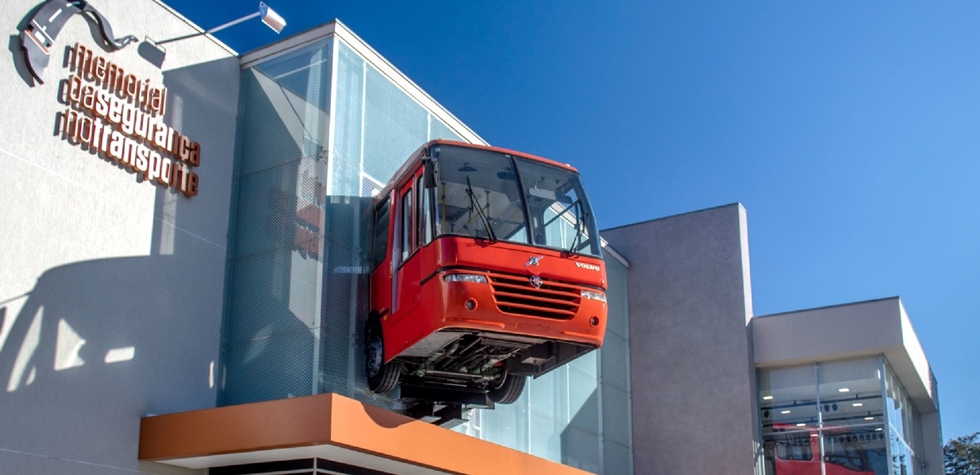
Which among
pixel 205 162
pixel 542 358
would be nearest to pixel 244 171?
pixel 205 162

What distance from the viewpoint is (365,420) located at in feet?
33.6

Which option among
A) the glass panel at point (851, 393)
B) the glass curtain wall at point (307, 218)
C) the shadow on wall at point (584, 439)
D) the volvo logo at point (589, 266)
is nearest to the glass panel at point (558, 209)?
the volvo logo at point (589, 266)

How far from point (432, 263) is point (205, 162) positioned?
3306mm

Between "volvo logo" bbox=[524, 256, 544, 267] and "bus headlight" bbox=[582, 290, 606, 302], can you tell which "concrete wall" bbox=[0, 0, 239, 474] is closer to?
"volvo logo" bbox=[524, 256, 544, 267]

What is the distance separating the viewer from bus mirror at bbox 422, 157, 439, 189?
11.0 m

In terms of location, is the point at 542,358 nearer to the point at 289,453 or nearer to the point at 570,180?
the point at 570,180

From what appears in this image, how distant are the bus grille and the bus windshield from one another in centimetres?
45

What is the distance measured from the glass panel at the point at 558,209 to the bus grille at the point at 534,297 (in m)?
0.52

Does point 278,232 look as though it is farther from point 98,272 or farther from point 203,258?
point 98,272

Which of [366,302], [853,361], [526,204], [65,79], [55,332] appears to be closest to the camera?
[55,332]

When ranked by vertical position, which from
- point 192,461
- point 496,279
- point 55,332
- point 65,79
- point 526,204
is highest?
point 65,79

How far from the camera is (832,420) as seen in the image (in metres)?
18.9

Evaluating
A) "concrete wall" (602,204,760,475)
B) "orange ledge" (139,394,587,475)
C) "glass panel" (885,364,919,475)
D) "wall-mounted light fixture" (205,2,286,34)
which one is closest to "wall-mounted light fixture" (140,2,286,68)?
"wall-mounted light fixture" (205,2,286,34)

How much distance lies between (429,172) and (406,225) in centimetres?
76
